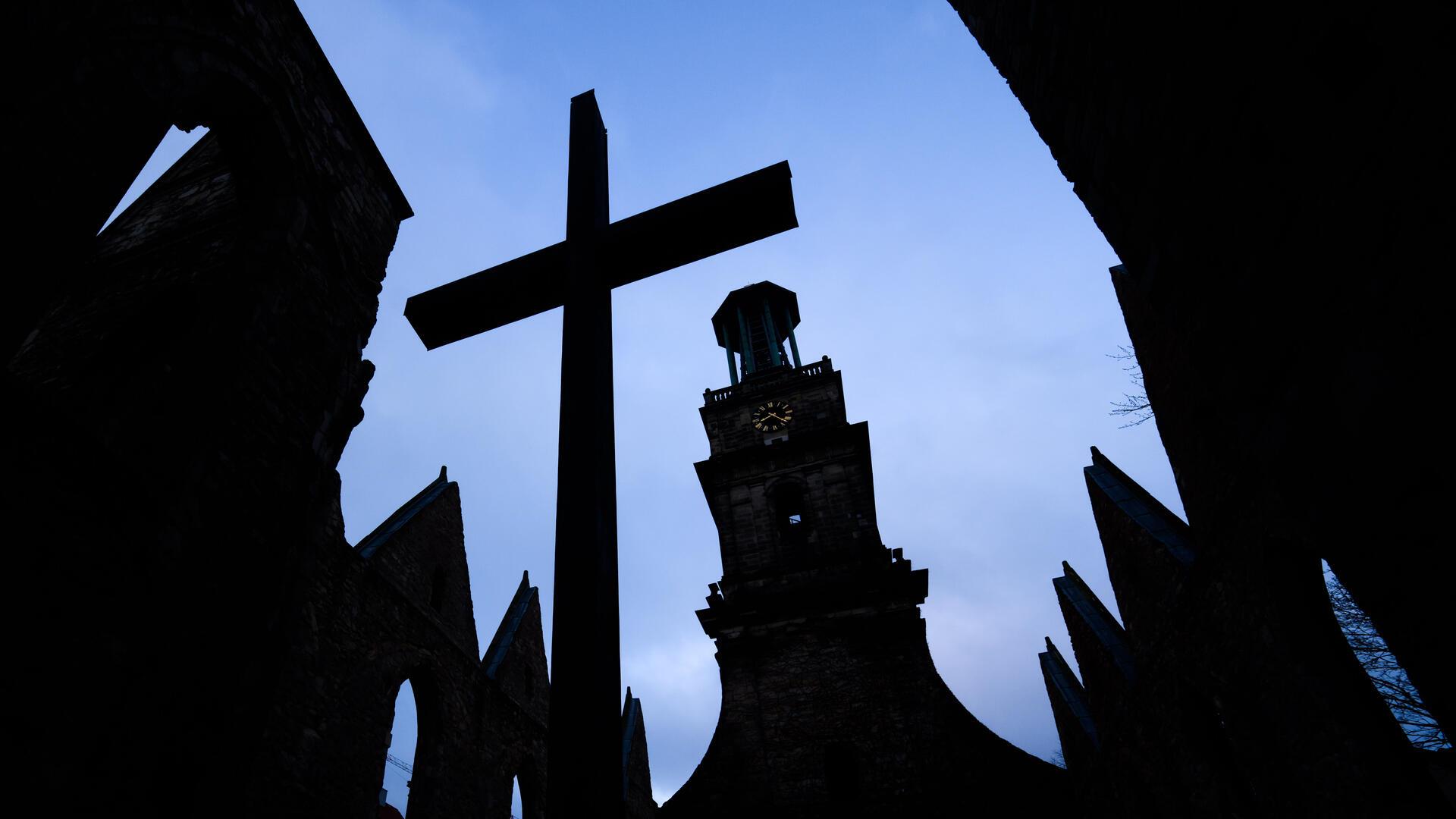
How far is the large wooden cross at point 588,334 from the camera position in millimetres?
2057

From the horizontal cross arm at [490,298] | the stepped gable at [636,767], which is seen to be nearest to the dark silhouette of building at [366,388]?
the horizontal cross arm at [490,298]

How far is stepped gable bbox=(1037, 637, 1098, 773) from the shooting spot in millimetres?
14383

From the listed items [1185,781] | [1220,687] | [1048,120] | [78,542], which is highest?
[1048,120]

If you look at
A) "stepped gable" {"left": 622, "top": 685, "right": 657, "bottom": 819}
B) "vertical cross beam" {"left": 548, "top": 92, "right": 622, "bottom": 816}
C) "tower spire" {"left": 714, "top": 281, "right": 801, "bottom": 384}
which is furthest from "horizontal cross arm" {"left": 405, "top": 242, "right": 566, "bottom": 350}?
"tower spire" {"left": 714, "top": 281, "right": 801, "bottom": 384}

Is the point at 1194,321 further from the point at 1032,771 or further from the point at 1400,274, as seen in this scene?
the point at 1032,771

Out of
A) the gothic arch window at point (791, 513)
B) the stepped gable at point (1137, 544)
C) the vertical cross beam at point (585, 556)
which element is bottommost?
the vertical cross beam at point (585, 556)

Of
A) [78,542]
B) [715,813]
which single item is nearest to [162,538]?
[78,542]

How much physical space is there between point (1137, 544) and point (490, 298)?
9571 millimetres

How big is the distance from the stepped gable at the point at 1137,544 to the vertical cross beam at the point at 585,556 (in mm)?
8232

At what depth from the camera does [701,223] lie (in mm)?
3486

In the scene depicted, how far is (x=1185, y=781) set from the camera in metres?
9.02

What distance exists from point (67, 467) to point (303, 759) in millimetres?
7293

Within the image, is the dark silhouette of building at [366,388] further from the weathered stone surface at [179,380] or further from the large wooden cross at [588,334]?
the large wooden cross at [588,334]

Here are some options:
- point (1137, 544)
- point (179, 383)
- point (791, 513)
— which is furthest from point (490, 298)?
point (791, 513)
